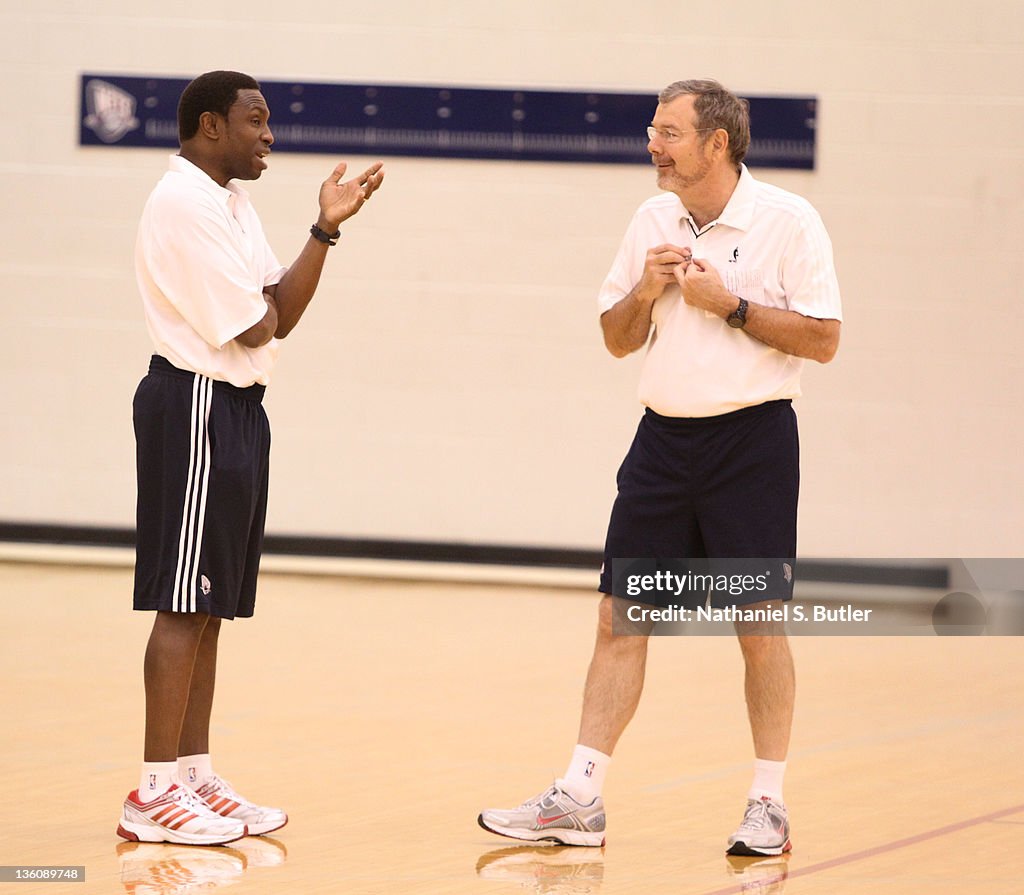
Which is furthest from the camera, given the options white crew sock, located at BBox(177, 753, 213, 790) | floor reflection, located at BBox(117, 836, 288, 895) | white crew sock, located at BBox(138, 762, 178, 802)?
white crew sock, located at BBox(177, 753, 213, 790)

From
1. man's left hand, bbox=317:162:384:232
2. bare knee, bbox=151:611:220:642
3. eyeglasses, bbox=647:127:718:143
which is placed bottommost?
bare knee, bbox=151:611:220:642

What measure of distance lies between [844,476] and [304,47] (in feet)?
10.9

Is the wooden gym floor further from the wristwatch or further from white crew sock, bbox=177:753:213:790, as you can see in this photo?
the wristwatch

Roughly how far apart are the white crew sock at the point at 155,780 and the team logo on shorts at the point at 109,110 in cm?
560

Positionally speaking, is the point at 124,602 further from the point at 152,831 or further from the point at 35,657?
the point at 152,831

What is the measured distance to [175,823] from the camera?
352cm

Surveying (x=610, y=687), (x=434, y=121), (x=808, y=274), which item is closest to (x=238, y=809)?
(x=610, y=687)

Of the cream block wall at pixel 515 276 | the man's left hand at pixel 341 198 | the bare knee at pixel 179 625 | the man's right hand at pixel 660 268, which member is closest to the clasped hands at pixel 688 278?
the man's right hand at pixel 660 268

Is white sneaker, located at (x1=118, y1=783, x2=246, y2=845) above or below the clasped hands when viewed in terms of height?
below

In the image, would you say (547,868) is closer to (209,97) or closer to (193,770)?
(193,770)

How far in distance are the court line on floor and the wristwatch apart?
1116mm

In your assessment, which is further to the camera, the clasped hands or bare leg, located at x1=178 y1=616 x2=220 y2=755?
bare leg, located at x1=178 y1=616 x2=220 y2=755

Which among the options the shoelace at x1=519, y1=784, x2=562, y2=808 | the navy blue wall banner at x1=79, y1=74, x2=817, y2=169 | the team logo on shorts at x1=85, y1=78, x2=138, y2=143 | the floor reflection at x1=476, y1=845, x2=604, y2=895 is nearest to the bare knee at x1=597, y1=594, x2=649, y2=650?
the shoelace at x1=519, y1=784, x2=562, y2=808

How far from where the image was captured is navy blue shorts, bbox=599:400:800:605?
3654 millimetres
